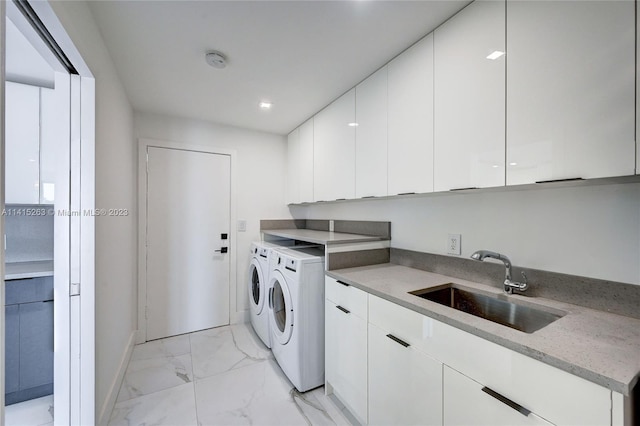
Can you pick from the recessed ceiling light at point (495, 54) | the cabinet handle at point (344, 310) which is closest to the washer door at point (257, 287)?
the cabinet handle at point (344, 310)

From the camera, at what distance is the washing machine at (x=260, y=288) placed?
2.34m

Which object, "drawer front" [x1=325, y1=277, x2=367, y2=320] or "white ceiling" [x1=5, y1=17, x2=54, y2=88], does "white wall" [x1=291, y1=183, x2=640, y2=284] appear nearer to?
"drawer front" [x1=325, y1=277, x2=367, y2=320]

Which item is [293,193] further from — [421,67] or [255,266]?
[421,67]

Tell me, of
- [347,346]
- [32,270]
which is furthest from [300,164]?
[32,270]

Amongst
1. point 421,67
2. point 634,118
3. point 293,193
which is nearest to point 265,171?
point 293,193

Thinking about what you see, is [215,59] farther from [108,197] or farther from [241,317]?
[241,317]

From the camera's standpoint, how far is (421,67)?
145 cm

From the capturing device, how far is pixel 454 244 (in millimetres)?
1614

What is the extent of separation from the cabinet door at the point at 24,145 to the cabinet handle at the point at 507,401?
189cm

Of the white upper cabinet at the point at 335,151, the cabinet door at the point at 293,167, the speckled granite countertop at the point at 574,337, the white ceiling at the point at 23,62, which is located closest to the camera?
the speckled granite countertop at the point at 574,337

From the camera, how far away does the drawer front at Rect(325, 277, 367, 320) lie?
1.46 metres

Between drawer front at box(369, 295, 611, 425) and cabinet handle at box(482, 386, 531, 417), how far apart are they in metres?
0.01

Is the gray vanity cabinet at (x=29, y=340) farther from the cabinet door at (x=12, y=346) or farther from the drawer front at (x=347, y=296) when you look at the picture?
the drawer front at (x=347, y=296)

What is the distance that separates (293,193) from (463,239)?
1.93m
